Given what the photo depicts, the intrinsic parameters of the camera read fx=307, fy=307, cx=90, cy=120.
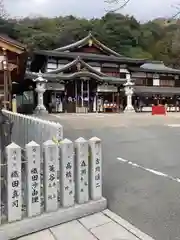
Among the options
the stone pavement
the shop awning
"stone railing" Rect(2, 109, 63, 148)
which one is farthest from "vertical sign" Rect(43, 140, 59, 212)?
the shop awning

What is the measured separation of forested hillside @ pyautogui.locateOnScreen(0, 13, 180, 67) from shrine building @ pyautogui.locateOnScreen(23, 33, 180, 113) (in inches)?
752

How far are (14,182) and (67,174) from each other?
692 millimetres

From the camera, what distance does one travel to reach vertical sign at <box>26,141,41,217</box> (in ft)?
11.4

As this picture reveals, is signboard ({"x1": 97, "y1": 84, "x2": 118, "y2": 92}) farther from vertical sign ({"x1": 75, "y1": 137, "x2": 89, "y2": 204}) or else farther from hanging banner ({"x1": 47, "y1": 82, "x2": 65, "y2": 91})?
vertical sign ({"x1": 75, "y1": 137, "x2": 89, "y2": 204})

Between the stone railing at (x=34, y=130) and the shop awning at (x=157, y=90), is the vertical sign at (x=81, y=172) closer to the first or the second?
the stone railing at (x=34, y=130)

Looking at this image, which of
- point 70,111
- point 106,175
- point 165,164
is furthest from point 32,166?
point 70,111

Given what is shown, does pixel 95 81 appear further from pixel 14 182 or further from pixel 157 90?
pixel 14 182

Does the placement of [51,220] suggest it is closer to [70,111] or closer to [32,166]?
[32,166]

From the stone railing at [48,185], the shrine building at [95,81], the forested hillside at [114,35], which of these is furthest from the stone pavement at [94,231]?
the forested hillside at [114,35]

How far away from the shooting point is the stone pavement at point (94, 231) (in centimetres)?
325

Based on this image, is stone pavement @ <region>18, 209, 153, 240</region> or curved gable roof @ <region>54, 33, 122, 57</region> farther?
curved gable roof @ <region>54, 33, 122, 57</region>

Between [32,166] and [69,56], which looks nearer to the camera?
[32,166]

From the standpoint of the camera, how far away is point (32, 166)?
11.5 ft

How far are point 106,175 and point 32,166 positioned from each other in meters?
2.52
